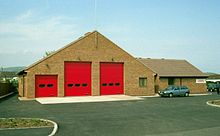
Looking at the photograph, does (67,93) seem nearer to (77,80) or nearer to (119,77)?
(77,80)

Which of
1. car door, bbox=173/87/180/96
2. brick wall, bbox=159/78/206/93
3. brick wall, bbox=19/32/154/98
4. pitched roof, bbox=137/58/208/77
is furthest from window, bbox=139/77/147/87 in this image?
brick wall, bbox=159/78/206/93

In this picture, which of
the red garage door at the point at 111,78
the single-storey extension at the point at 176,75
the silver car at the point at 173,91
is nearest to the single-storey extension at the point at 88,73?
the red garage door at the point at 111,78

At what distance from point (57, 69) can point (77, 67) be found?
2.49 meters

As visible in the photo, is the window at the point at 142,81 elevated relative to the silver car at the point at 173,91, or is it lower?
elevated

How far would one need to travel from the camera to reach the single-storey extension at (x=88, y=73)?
35053 mm

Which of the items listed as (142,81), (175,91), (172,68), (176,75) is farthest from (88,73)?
(172,68)

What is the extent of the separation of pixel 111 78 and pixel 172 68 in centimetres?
1415

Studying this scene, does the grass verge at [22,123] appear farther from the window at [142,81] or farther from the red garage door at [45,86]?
the window at [142,81]

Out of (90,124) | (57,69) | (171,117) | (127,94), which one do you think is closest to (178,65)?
(127,94)

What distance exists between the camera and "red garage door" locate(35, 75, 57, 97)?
34.7 m

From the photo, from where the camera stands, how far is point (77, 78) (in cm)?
3688

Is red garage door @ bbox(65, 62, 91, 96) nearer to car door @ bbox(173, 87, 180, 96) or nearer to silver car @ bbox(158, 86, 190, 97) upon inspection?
silver car @ bbox(158, 86, 190, 97)

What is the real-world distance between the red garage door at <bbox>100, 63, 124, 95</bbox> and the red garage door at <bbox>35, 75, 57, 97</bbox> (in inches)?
233

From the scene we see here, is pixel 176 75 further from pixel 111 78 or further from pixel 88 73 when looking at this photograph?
pixel 88 73
